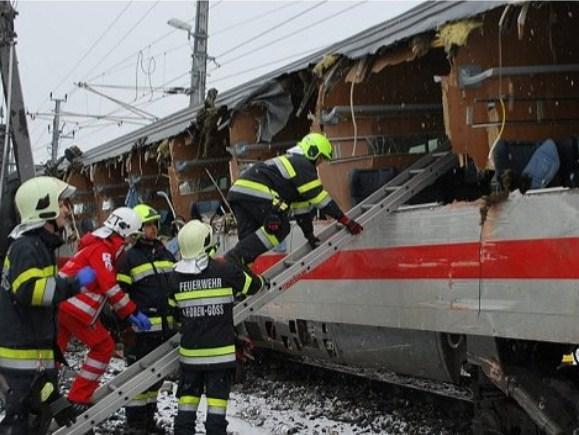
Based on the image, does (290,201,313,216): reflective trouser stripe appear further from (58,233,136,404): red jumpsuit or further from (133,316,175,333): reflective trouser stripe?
(58,233,136,404): red jumpsuit

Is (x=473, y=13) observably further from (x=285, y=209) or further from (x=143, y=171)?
(x=143, y=171)

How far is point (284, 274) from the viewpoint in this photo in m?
5.97

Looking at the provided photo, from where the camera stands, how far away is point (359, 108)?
709 centimetres

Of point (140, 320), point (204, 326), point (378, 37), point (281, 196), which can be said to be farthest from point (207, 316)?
point (378, 37)

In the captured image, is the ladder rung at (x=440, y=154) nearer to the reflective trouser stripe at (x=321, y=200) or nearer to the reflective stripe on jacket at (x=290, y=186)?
the reflective stripe on jacket at (x=290, y=186)

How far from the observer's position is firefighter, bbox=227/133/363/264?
617 centimetres

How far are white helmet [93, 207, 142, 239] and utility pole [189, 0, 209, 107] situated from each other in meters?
15.3

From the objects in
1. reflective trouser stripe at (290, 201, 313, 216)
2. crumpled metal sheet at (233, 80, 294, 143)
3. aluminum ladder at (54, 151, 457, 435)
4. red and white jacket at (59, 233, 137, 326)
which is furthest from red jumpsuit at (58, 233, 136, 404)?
crumpled metal sheet at (233, 80, 294, 143)

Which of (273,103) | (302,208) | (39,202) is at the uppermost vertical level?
(273,103)

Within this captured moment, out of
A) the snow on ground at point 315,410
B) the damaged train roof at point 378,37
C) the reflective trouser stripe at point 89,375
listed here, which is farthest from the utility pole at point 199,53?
the reflective trouser stripe at point 89,375

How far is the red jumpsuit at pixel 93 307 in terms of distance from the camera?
5695mm

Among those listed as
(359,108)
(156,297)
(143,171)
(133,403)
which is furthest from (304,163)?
(143,171)

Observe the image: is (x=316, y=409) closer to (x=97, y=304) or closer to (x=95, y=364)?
(x=95, y=364)

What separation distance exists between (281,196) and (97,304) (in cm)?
169
